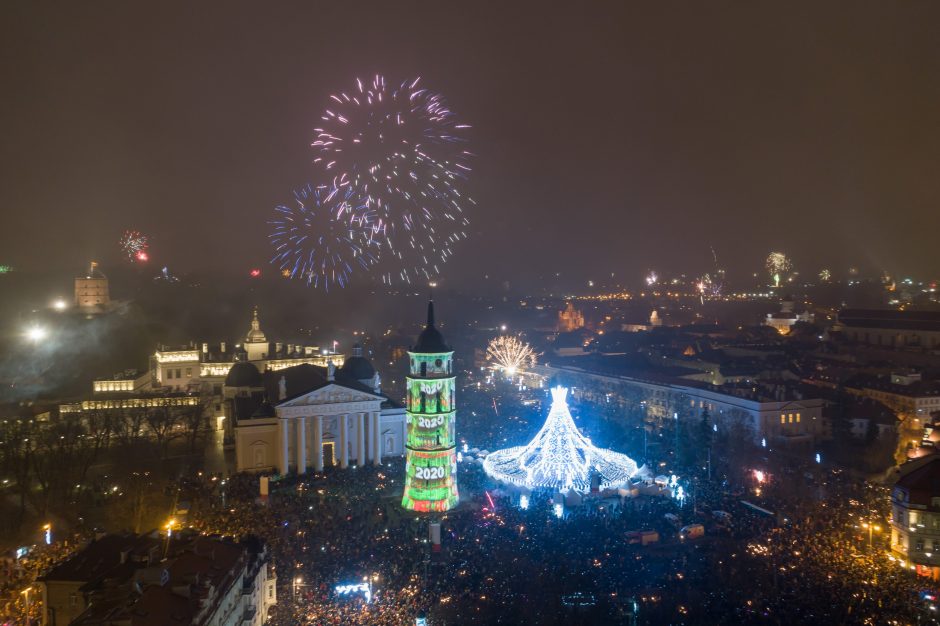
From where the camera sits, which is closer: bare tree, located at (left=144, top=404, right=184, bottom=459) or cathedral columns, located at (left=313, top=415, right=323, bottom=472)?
cathedral columns, located at (left=313, top=415, right=323, bottom=472)

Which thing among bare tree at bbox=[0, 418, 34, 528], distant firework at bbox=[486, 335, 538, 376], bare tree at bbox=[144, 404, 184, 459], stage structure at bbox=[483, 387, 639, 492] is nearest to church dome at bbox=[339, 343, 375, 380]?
bare tree at bbox=[144, 404, 184, 459]

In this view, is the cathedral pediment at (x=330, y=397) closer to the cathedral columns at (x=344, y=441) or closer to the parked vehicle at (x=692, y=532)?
the cathedral columns at (x=344, y=441)

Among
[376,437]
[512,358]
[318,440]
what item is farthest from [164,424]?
[512,358]

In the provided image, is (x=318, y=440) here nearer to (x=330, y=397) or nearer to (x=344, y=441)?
(x=344, y=441)

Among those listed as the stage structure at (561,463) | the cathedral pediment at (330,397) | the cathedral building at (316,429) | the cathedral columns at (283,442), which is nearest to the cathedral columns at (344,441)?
the cathedral building at (316,429)

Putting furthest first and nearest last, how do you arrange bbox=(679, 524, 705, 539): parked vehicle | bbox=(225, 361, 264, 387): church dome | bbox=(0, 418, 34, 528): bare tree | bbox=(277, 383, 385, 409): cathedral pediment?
Result: bbox=(225, 361, 264, 387): church dome
bbox=(277, 383, 385, 409): cathedral pediment
bbox=(0, 418, 34, 528): bare tree
bbox=(679, 524, 705, 539): parked vehicle

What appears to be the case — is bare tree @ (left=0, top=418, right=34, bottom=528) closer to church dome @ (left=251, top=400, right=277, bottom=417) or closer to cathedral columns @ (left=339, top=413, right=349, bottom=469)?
church dome @ (left=251, top=400, right=277, bottom=417)
